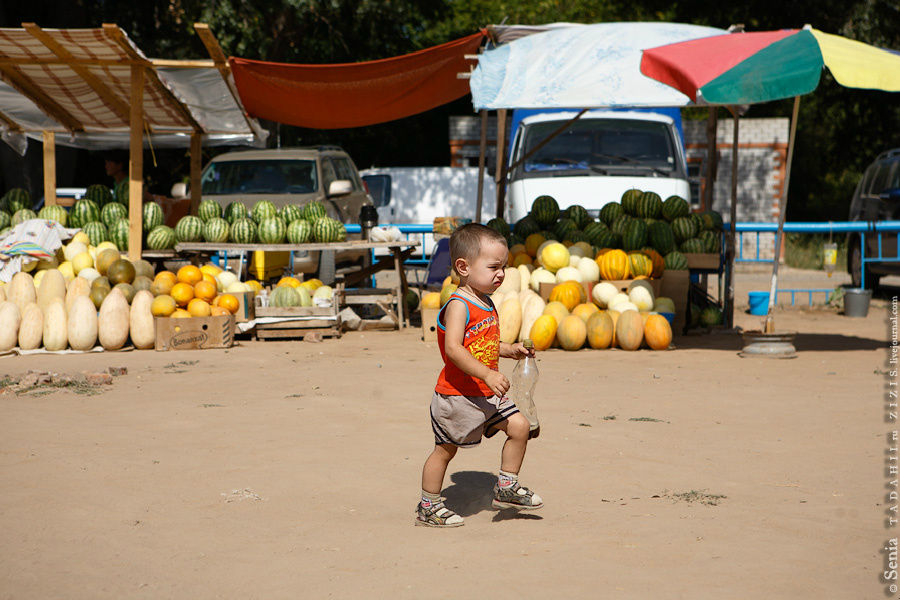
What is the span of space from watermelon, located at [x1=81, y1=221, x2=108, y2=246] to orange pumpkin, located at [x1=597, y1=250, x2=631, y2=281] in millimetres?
5948

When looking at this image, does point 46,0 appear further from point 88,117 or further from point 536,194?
point 536,194

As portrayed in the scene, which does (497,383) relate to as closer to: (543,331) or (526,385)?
(526,385)

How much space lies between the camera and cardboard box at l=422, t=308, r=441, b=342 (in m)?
10.1

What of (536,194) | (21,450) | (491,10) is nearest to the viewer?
(21,450)

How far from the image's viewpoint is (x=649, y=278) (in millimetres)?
10352

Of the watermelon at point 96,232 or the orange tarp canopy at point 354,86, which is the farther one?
the watermelon at point 96,232

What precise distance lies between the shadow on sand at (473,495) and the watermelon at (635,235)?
6188 mm

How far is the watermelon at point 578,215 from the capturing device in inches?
441

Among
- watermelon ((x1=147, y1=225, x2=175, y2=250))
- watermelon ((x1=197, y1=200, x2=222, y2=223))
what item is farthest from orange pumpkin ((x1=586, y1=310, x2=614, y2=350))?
watermelon ((x1=147, y1=225, x2=175, y2=250))

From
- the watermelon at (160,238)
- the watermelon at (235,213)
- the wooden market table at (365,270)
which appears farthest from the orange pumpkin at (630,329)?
the watermelon at (160,238)

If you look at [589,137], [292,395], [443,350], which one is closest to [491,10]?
[589,137]

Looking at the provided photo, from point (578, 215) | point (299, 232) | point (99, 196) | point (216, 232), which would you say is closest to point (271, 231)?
point (299, 232)

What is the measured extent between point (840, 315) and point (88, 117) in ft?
35.5

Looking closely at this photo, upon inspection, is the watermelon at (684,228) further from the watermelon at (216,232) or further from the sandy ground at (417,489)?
the watermelon at (216,232)
